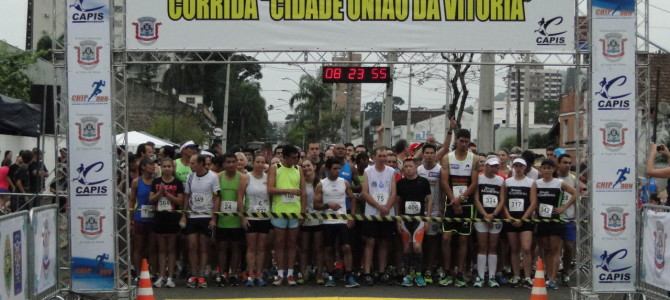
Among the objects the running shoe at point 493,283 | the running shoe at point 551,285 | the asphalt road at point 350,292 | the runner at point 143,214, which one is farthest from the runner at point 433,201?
the runner at point 143,214

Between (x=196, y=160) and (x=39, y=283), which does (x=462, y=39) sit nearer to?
(x=196, y=160)

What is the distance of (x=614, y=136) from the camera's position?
422 inches

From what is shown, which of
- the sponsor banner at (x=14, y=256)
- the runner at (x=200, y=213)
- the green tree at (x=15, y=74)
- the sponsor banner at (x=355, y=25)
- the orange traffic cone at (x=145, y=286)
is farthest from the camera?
the green tree at (x=15, y=74)

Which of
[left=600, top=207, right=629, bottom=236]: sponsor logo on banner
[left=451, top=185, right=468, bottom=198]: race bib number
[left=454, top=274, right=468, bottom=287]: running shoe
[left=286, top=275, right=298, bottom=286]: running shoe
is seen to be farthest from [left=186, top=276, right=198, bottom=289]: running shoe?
[left=600, top=207, right=629, bottom=236]: sponsor logo on banner

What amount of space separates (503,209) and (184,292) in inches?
178

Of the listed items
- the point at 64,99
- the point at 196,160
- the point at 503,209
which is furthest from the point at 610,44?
the point at 64,99

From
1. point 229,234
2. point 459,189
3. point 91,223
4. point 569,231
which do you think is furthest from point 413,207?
point 91,223

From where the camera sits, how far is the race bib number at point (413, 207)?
1270cm

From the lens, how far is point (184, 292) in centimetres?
1204

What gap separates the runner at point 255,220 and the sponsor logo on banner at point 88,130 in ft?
8.13

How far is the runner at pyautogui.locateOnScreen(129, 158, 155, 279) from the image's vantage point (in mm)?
12648

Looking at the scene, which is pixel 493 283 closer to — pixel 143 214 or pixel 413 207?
pixel 413 207

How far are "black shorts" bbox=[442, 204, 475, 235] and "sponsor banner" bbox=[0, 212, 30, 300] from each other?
590 centimetres

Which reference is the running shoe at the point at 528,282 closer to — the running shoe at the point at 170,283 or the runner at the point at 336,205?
the runner at the point at 336,205
